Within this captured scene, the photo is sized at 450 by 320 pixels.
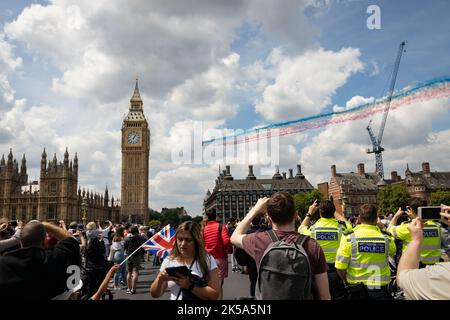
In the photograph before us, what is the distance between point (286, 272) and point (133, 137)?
379 ft

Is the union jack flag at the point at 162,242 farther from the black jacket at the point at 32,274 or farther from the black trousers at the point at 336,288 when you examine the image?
the black jacket at the point at 32,274

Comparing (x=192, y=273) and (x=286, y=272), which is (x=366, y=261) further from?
(x=192, y=273)

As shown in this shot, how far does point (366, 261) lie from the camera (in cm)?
528

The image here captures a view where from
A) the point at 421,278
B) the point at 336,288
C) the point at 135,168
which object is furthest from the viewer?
the point at 135,168

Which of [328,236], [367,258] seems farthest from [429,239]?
[367,258]

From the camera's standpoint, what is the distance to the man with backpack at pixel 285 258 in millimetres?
3074

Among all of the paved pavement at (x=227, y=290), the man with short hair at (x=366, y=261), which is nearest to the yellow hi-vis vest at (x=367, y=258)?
the man with short hair at (x=366, y=261)

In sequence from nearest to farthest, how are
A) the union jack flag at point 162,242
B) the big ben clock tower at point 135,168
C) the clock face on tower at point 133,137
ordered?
the union jack flag at point 162,242 < the big ben clock tower at point 135,168 < the clock face on tower at point 133,137

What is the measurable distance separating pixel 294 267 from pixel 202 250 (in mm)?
1187

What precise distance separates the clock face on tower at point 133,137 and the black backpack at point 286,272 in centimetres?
11466

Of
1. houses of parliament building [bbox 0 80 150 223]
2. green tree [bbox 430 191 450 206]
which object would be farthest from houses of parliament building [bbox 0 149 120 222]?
green tree [bbox 430 191 450 206]

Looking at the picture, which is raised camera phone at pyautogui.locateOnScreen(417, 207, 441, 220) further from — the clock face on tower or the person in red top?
the clock face on tower

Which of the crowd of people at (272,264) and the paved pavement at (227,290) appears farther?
the paved pavement at (227,290)
